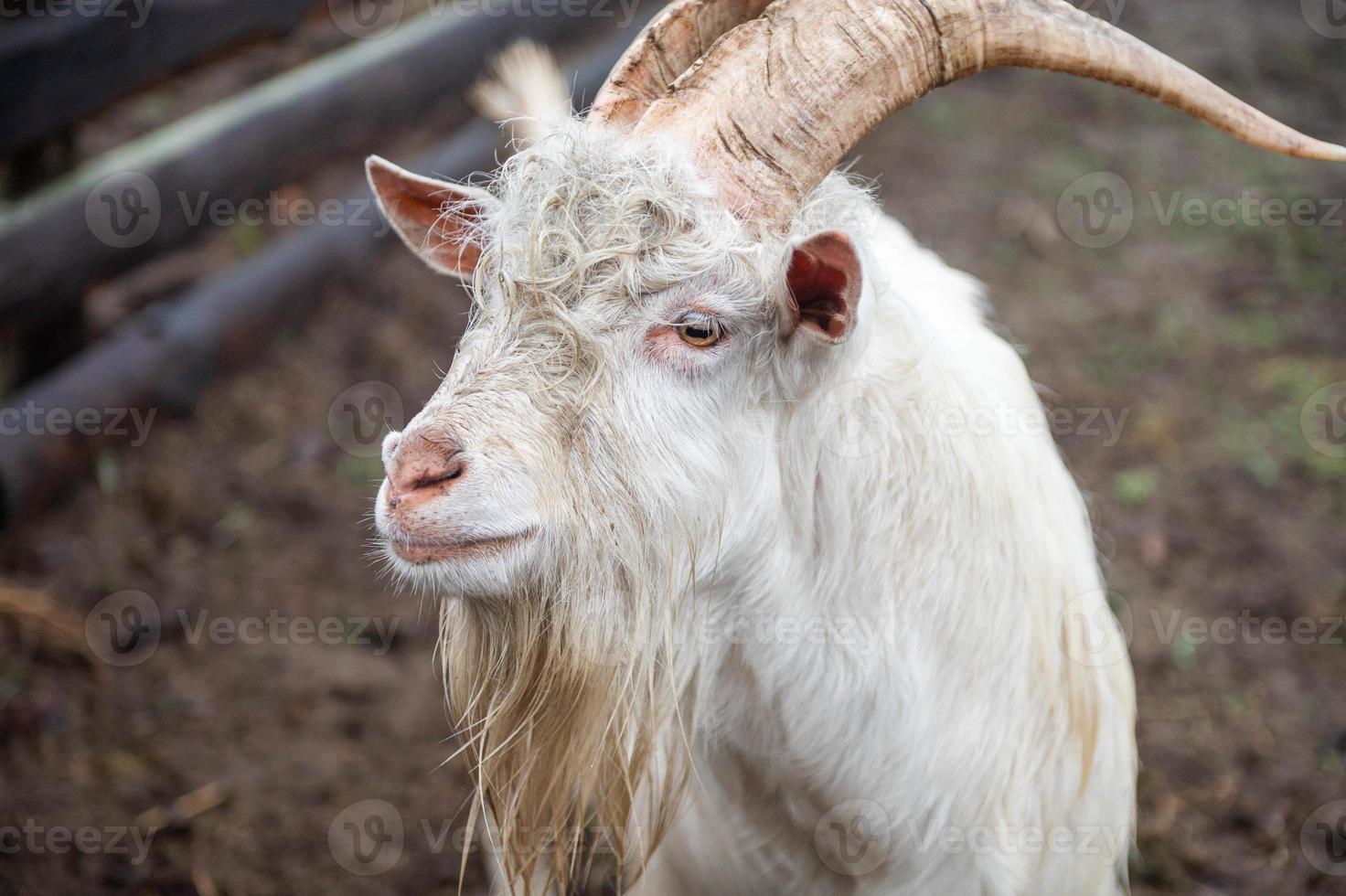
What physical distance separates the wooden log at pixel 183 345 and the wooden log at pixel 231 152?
0.26 m

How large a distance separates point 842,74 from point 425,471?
102cm

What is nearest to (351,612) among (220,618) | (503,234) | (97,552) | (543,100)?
(220,618)

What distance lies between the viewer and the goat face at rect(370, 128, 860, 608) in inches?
72.6

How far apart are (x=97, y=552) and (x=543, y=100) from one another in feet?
9.47

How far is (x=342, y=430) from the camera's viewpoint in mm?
5176

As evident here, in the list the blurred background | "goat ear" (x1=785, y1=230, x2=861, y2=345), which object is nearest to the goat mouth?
"goat ear" (x1=785, y1=230, x2=861, y2=345)

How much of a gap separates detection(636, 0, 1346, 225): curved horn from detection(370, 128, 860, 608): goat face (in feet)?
0.29

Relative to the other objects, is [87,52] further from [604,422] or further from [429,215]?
[604,422]

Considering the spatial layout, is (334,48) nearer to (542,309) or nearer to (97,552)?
(97,552)

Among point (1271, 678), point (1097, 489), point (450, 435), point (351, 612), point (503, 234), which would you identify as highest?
point (503, 234)

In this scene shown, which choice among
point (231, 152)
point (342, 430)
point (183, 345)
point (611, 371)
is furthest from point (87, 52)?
point (611, 371)

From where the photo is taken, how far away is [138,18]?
444 centimetres

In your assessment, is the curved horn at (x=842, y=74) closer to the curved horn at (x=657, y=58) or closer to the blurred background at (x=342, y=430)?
the curved horn at (x=657, y=58)

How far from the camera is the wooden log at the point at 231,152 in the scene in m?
4.48
